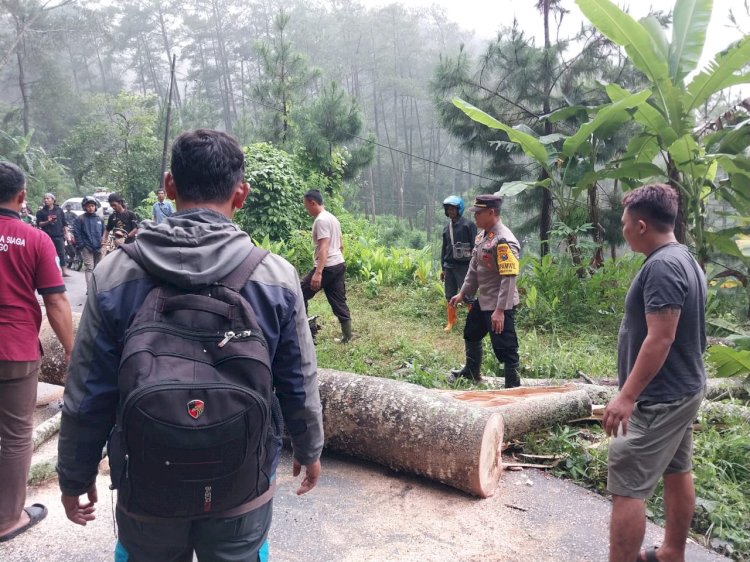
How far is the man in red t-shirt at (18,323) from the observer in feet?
9.23

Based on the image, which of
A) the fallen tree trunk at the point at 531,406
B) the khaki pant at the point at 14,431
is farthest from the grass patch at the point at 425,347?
the khaki pant at the point at 14,431

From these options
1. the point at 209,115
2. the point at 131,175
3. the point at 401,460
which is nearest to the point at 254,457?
the point at 401,460

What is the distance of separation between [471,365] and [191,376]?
173 inches

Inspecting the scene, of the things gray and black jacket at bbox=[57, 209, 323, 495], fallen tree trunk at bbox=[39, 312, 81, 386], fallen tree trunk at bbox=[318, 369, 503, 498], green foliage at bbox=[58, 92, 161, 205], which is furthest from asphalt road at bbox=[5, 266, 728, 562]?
green foliage at bbox=[58, 92, 161, 205]

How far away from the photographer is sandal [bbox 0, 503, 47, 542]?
296cm

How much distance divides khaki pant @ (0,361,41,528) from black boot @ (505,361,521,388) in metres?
3.65

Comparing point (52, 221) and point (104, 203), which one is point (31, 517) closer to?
point (52, 221)

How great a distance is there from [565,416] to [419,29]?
193 ft

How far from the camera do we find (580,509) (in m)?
3.35

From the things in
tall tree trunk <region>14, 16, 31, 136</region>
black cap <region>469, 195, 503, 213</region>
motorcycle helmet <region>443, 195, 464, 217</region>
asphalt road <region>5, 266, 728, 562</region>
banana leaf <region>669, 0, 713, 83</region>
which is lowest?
asphalt road <region>5, 266, 728, 562</region>

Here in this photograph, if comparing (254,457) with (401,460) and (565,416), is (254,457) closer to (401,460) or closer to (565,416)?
(401,460)

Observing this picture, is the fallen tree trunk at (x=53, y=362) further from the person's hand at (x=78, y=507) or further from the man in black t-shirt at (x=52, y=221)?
the man in black t-shirt at (x=52, y=221)

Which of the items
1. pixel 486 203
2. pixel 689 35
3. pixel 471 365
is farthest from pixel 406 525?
pixel 689 35

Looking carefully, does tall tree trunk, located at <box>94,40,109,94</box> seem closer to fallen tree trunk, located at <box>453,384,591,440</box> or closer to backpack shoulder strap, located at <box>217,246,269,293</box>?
fallen tree trunk, located at <box>453,384,591,440</box>
